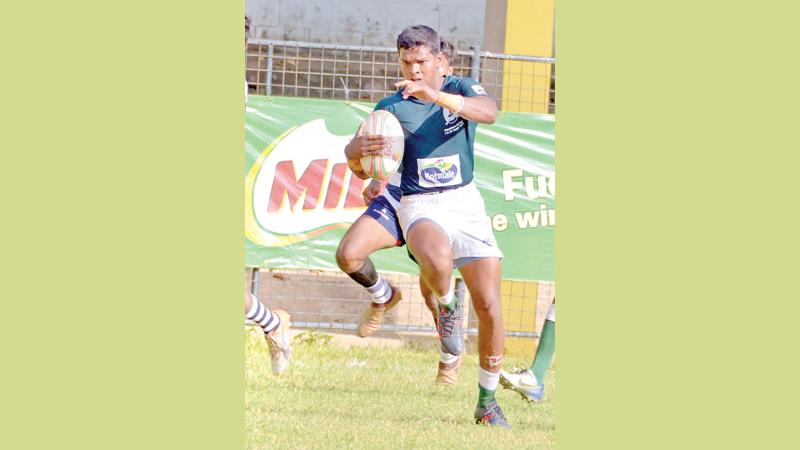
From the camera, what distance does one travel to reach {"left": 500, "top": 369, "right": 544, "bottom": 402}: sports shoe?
759 centimetres

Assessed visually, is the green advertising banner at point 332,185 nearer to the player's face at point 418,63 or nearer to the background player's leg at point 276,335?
the background player's leg at point 276,335

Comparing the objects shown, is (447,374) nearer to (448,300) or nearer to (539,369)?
(539,369)

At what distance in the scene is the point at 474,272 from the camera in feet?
22.0

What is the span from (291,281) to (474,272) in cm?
394

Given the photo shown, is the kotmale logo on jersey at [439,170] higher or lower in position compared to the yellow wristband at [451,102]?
lower

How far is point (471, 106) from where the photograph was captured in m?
6.35

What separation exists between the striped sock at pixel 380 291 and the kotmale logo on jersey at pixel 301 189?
1.61 metres

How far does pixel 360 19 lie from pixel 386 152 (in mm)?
4437

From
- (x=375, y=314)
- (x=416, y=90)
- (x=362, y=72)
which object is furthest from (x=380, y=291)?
(x=362, y=72)

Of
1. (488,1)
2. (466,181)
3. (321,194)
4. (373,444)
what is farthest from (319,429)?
(488,1)

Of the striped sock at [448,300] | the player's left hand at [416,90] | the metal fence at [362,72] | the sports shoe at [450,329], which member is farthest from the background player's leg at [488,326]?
the metal fence at [362,72]

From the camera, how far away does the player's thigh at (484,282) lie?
6651 mm

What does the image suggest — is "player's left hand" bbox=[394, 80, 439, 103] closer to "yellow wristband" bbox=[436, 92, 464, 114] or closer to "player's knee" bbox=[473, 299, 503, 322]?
"yellow wristband" bbox=[436, 92, 464, 114]

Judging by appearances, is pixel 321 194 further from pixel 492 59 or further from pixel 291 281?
pixel 492 59
